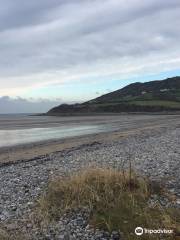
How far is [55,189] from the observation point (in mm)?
11133

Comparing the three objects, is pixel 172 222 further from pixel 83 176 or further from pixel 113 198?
pixel 83 176

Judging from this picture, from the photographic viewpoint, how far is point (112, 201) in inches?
399

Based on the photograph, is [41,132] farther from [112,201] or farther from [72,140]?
[112,201]

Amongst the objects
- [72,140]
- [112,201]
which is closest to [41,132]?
[72,140]

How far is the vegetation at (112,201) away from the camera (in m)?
8.78

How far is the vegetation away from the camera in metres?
8.78

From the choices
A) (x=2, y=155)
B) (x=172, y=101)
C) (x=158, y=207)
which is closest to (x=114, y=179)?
(x=158, y=207)

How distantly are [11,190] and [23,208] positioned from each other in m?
2.62

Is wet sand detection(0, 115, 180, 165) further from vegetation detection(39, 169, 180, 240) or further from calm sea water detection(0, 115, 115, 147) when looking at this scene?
vegetation detection(39, 169, 180, 240)

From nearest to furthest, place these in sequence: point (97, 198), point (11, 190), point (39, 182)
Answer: point (97, 198), point (11, 190), point (39, 182)
